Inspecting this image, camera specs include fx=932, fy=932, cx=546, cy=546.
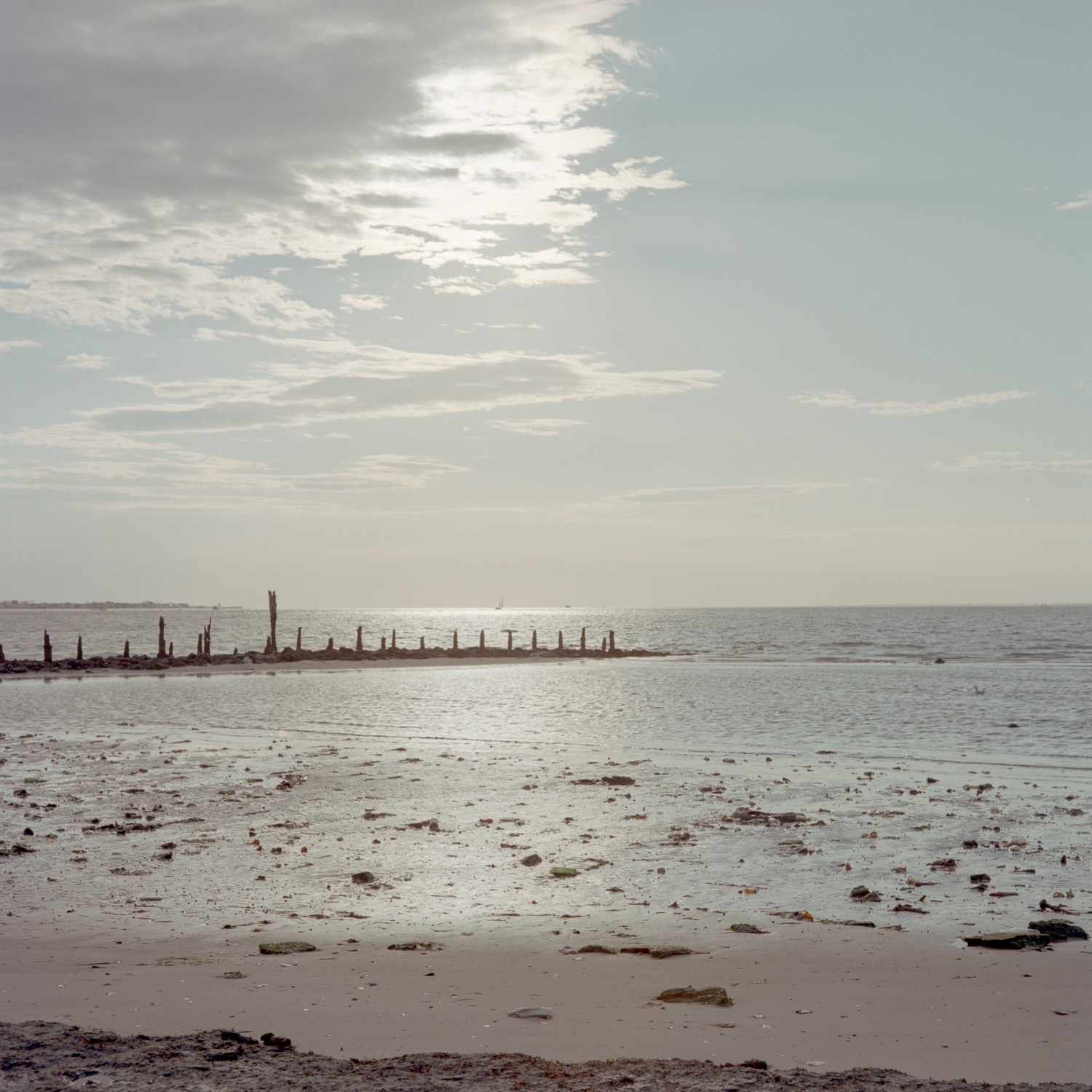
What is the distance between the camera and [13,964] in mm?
7605

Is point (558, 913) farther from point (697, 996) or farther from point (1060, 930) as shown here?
point (1060, 930)

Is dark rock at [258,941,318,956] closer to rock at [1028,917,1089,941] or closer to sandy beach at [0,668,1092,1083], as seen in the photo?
sandy beach at [0,668,1092,1083]

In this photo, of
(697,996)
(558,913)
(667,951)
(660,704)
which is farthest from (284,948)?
(660,704)

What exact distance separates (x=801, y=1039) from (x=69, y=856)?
9437 millimetres

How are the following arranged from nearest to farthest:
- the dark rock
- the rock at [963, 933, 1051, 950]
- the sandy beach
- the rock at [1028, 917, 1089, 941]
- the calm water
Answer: the sandy beach < the dark rock < the rock at [963, 933, 1051, 950] < the rock at [1028, 917, 1089, 941] < the calm water

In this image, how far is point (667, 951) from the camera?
26.7 feet

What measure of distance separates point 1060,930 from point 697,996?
411 cm

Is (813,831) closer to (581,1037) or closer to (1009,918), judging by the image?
(1009,918)

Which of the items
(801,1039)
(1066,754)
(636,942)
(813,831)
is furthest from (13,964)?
(1066,754)

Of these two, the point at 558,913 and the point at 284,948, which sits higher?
the point at 284,948

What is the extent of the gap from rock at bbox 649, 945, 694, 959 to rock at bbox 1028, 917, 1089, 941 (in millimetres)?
3409

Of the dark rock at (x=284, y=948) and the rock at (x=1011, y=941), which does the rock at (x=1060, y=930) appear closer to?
the rock at (x=1011, y=941)

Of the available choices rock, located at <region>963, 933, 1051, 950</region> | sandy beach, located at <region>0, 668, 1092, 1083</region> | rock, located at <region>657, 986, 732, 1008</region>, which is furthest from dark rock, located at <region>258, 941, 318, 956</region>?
rock, located at <region>963, 933, 1051, 950</region>

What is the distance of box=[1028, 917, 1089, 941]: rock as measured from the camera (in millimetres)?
8664
